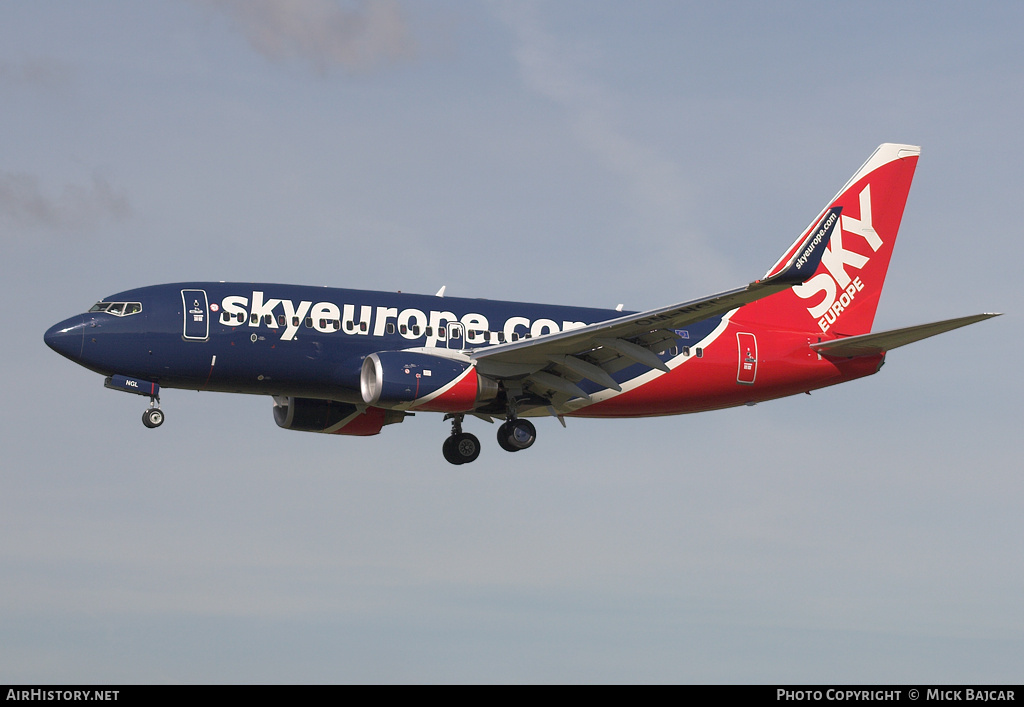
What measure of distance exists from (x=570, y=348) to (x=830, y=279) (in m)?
12.3

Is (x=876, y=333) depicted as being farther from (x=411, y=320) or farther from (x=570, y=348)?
(x=411, y=320)

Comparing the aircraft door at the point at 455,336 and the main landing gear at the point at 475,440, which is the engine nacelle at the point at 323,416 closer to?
the main landing gear at the point at 475,440

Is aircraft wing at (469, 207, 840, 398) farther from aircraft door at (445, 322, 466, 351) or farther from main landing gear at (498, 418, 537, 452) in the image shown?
main landing gear at (498, 418, 537, 452)

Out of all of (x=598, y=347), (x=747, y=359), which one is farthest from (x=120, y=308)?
(x=747, y=359)

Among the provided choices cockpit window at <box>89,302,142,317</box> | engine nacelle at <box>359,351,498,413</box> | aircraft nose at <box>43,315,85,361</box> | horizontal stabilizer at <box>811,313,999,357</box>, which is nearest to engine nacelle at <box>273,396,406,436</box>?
engine nacelle at <box>359,351,498,413</box>

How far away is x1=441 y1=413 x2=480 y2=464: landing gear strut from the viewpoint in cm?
4112

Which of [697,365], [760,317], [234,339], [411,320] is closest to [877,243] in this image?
[760,317]

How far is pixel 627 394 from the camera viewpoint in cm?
4069

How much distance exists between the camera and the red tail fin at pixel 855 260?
4322 centimetres

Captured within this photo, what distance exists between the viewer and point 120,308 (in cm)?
3669

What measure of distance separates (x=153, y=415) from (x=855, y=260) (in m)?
24.4

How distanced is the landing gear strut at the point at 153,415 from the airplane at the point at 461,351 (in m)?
0.06

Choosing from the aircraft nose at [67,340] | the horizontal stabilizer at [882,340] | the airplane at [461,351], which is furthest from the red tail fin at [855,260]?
the aircraft nose at [67,340]

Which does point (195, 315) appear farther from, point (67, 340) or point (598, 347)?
point (598, 347)
